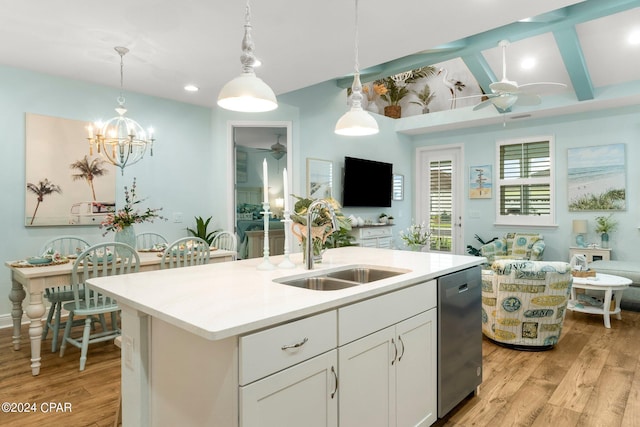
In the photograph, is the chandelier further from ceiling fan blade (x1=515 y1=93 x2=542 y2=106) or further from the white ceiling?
ceiling fan blade (x1=515 y1=93 x2=542 y2=106)

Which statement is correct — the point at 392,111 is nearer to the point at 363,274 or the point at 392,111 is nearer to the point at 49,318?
the point at 363,274

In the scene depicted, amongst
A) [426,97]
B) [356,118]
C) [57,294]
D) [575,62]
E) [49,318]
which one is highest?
[426,97]

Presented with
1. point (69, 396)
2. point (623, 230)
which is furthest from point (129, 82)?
point (623, 230)

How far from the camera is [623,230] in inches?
207

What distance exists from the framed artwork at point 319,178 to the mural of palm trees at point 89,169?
2560 millimetres

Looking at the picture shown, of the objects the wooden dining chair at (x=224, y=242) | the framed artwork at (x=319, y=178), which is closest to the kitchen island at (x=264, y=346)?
the wooden dining chair at (x=224, y=242)

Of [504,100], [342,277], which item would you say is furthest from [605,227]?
[342,277]

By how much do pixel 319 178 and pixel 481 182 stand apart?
3.03m

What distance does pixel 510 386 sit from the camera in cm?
254

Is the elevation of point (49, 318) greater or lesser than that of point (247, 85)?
lesser

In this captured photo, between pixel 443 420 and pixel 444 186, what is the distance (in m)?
5.65

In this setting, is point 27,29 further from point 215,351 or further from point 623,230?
point 623,230

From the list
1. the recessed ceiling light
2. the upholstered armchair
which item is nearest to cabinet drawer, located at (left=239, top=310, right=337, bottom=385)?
the upholstered armchair

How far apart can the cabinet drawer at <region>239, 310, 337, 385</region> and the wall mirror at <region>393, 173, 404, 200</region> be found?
5910mm
